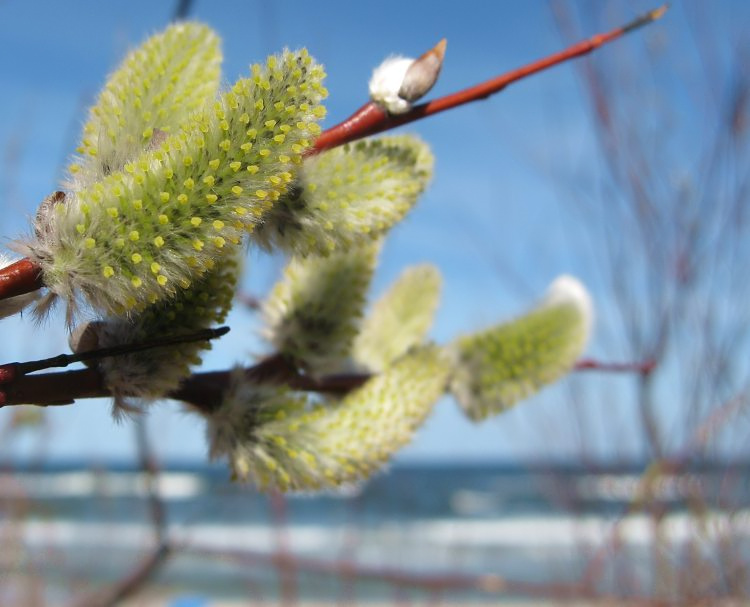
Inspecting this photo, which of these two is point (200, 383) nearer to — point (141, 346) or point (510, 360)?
point (141, 346)

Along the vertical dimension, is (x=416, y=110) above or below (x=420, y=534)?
above

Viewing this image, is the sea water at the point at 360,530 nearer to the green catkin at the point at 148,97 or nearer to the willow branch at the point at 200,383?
the willow branch at the point at 200,383

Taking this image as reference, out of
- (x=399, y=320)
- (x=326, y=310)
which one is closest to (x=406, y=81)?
(x=326, y=310)

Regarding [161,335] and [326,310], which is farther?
[326,310]

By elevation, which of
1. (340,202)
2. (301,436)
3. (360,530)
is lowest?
(360,530)

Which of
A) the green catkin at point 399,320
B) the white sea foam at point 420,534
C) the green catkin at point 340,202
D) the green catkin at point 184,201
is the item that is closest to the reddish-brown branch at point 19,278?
the green catkin at point 184,201

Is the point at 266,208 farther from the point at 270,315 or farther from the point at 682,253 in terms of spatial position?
the point at 682,253

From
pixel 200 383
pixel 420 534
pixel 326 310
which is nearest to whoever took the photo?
pixel 200 383
